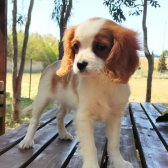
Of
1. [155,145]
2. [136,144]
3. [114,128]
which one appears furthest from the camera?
[136,144]

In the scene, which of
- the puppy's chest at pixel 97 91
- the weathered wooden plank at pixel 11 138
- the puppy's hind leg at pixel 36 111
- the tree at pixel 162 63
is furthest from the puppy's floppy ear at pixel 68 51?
the tree at pixel 162 63

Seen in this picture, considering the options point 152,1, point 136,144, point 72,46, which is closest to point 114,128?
point 72,46

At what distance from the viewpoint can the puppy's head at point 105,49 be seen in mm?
1357

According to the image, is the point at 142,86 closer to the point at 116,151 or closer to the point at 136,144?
the point at 136,144

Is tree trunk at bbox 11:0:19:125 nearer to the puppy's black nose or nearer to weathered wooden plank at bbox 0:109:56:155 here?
weathered wooden plank at bbox 0:109:56:155

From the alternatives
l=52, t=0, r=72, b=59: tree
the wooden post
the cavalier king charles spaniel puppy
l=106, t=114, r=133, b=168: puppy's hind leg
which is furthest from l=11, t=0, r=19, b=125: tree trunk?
l=106, t=114, r=133, b=168: puppy's hind leg

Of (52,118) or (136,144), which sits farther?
(52,118)

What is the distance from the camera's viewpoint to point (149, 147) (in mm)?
1984

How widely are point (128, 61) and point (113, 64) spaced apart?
0.26 feet

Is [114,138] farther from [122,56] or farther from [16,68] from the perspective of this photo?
[16,68]

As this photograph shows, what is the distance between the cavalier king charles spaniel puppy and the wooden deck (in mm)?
165

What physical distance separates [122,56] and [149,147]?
74 centimetres

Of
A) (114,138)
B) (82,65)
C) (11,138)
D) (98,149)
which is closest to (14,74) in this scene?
(11,138)

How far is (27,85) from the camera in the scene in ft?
20.1
